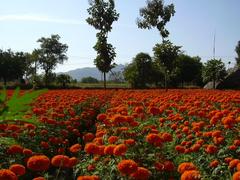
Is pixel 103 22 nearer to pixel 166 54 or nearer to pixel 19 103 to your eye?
pixel 166 54

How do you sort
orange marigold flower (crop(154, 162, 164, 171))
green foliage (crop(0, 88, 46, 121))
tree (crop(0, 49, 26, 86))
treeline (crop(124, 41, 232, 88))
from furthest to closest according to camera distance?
tree (crop(0, 49, 26, 86)) → treeline (crop(124, 41, 232, 88)) → orange marigold flower (crop(154, 162, 164, 171)) → green foliage (crop(0, 88, 46, 121))

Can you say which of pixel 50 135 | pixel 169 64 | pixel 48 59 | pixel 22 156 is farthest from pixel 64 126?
pixel 48 59

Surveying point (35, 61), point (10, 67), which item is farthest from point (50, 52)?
point (10, 67)

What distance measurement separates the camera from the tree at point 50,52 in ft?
319

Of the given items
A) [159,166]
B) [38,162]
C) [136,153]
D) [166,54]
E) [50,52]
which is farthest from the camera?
[50,52]

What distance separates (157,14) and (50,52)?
Answer: 60.2 metres

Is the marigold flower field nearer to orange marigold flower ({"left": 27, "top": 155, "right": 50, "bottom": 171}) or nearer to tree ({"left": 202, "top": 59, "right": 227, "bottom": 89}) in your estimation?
orange marigold flower ({"left": 27, "top": 155, "right": 50, "bottom": 171})

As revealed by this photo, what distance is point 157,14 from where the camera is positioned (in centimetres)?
4284

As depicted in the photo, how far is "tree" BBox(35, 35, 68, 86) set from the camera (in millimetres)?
97188

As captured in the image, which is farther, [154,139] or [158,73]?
[158,73]

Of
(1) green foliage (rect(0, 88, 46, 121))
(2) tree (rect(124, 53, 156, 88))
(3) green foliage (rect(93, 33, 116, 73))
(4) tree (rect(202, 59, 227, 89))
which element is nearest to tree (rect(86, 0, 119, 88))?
(3) green foliage (rect(93, 33, 116, 73))

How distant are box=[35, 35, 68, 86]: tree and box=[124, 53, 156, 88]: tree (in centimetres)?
2416

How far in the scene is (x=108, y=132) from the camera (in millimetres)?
9016

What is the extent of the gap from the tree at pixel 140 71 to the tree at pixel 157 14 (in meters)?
29.5
